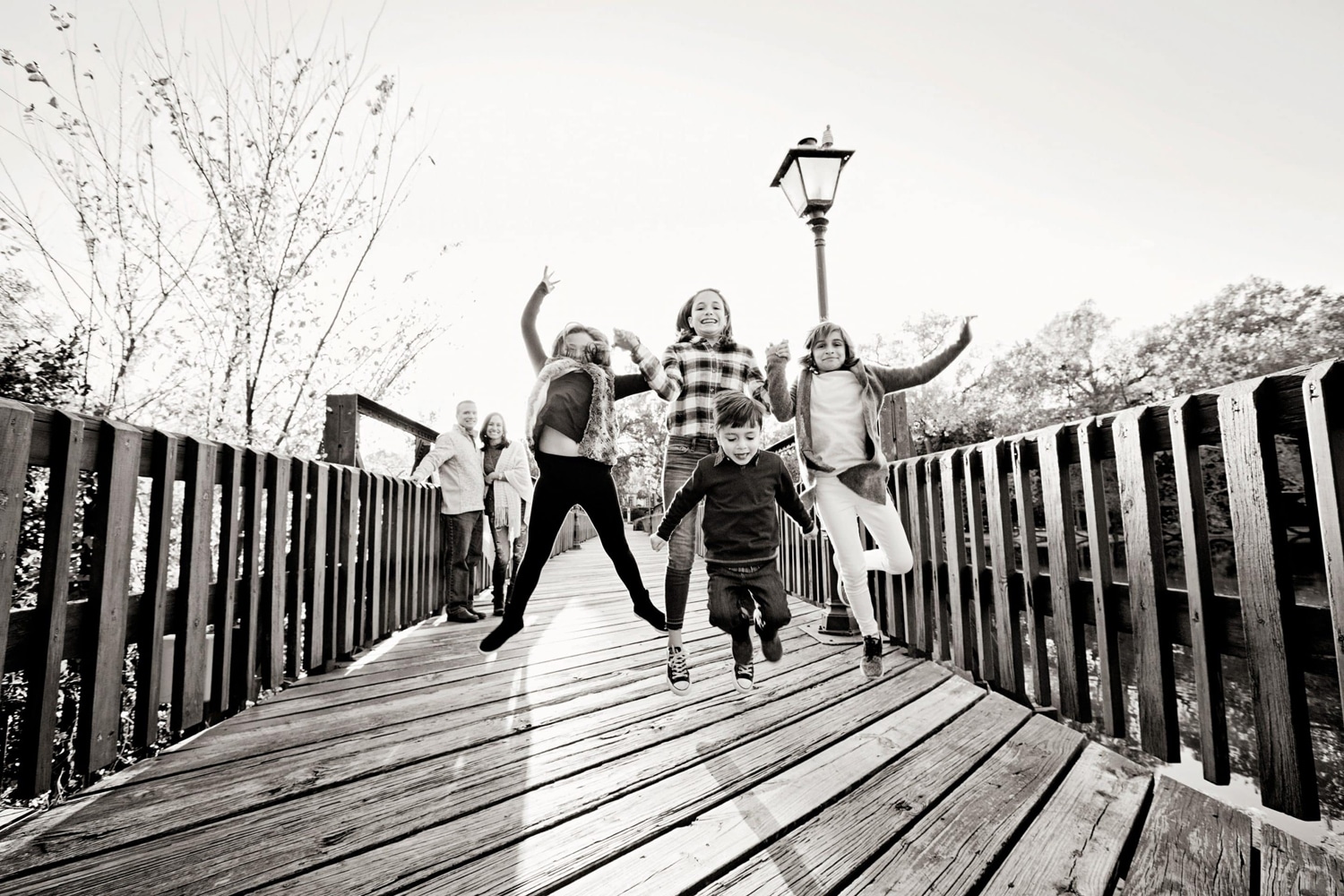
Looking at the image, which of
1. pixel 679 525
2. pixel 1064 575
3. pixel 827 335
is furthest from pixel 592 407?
pixel 1064 575

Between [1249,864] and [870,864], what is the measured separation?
32.6 inches

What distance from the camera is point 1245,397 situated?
167 centimetres

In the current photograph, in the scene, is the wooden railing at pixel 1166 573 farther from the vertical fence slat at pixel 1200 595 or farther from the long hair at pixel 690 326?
the long hair at pixel 690 326

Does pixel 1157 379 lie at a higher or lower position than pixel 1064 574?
higher

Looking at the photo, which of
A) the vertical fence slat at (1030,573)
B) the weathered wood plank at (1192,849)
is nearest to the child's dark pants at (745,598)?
the vertical fence slat at (1030,573)

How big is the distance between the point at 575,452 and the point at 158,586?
5.15 feet

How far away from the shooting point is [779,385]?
130 inches

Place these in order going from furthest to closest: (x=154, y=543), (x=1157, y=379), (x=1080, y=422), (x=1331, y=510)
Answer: (x=1157, y=379) < (x=1080, y=422) < (x=154, y=543) < (x=1331, y=510)

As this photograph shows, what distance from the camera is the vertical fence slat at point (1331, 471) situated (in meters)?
1.45

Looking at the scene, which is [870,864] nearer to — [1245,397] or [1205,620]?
[1205,620]

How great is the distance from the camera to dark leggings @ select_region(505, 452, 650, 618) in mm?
2830

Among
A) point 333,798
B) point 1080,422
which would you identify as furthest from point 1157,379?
point 333,798

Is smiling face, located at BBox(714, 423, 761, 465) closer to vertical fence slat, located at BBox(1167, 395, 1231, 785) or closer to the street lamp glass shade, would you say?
vertical fence slat, located at BBox(1167, 395, 1231, 785)

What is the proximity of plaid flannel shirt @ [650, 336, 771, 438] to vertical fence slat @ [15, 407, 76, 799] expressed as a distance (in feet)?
6.63
